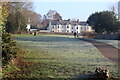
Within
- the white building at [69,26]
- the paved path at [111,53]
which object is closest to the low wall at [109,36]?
the paved path at [111,53]

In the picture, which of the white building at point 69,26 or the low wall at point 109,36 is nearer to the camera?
the low wall at point 109,36

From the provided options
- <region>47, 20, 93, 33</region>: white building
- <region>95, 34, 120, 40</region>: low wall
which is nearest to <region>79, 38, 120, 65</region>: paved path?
<region>95, 34, 120, 40</region>: low wall

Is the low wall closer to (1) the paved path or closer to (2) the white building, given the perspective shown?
(1) the paved path

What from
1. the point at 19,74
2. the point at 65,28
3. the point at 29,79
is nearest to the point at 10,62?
the point at 19,74

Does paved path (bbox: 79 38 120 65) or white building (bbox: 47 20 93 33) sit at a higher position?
white building (bbox: 47 20 93 33)

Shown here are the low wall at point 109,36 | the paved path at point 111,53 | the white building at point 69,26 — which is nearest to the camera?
the paved path at point 111,53

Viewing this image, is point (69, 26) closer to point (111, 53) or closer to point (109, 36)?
point (109, 36)

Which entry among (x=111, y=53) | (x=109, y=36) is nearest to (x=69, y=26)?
(x=109, y=36)

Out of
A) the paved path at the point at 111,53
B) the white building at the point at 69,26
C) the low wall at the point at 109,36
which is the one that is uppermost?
the white building at the point at 69,26

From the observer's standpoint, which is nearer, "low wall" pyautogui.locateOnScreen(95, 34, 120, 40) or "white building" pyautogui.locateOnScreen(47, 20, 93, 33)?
"low wall" pyautogui.locateOnScreen(95, 34, 120, 40)

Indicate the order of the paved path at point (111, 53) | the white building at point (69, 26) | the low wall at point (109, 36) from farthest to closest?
1. the white building at point (69, 26)
2. the low wall at point (109, 36)
3. the paved path at point (111, 53)

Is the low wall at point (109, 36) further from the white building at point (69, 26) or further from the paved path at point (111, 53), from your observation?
the white building at point (69, 26)

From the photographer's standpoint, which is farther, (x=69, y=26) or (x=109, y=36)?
(x=69, y=26)

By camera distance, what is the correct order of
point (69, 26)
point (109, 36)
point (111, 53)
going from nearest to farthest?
point (111, 53)
point (109, 36)
point (69, 26)
